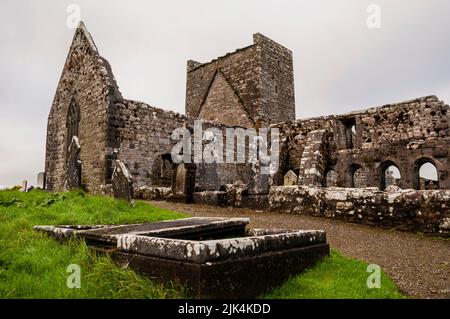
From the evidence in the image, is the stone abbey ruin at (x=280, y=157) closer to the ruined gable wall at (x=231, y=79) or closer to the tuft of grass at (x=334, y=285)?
the tuft of grass at (x=334, y=285)

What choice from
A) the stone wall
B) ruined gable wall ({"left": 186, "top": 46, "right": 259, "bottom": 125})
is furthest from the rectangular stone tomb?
ruined gable wall ({"left": 186, "top": 46, "right": 259, "bottom": 125})

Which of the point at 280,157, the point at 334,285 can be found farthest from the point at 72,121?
the point at 334,285

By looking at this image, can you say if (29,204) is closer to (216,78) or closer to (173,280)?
(173,280)

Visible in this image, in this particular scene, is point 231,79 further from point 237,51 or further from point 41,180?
point 41,180

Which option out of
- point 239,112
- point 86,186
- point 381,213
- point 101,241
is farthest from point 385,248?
point 239,112

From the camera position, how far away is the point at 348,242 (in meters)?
5.85

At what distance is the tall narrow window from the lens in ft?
52.5

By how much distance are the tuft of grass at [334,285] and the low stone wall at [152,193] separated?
346 inches

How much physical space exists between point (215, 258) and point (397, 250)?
382 centimetres

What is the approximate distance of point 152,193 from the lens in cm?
1295

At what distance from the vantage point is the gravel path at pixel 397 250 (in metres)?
3.91

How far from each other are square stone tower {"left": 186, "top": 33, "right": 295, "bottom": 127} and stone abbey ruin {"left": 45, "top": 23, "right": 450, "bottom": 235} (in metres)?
4.71

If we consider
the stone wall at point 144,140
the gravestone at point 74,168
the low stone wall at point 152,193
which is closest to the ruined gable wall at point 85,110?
the gravestone at point 74,168
